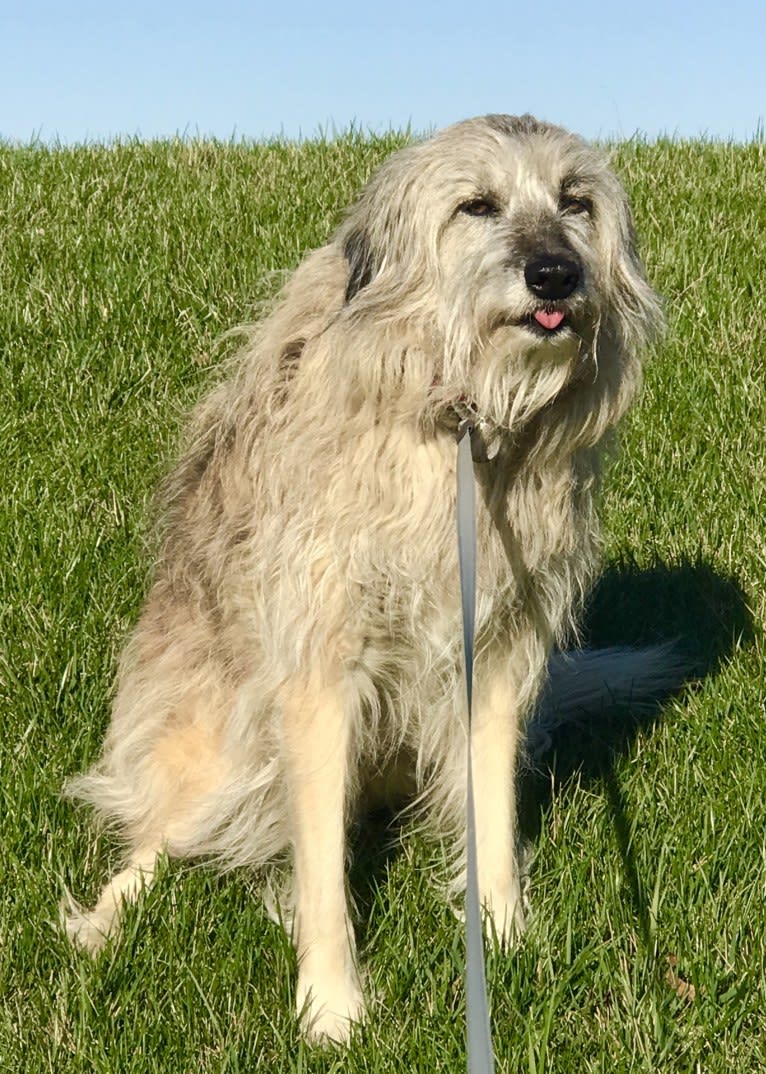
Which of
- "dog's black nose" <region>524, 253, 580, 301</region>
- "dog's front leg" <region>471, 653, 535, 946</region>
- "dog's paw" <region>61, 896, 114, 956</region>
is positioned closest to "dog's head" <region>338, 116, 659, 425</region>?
"dog's black nose" <region>524, 253, 580, 301</region>

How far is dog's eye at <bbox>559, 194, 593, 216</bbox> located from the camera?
2809mm

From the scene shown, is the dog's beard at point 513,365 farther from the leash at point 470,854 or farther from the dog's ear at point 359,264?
the dog's ear at point 359,264

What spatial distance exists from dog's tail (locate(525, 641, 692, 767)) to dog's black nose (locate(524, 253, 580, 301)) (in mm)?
1726

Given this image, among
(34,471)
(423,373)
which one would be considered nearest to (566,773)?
(423,373)

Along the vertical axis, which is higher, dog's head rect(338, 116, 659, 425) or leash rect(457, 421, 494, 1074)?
dog's head rect(338, 116, 659, 425)

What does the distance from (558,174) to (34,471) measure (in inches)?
122

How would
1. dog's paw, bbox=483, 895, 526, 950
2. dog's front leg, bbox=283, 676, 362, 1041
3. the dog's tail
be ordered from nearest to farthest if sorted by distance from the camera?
dog's front leg, bbox=283, 676, 362, 1041 < dog's paw, bbox=483, 895, 526, 950 < the dog's tail

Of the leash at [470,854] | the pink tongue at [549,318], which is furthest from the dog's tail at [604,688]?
the pink tongue at [549,318]

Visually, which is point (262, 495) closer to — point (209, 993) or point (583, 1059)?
point (209, 993)

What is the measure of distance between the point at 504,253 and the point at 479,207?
0.20 meters

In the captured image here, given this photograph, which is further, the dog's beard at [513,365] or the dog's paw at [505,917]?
the dog's paw at [505,917]

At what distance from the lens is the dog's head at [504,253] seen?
2.60 meters

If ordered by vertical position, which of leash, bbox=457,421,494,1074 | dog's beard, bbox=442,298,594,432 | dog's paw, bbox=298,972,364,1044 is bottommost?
dog's paw, bbox=298,972,364,1044

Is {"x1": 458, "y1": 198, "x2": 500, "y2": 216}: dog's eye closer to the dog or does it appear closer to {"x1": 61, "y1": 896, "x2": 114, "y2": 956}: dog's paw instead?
the dog
